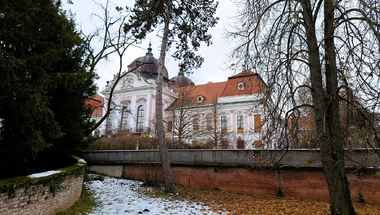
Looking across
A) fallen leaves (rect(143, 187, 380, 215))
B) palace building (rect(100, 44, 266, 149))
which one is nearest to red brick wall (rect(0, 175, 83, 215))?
fallen leaves (rect(143, 187, 380, 215))

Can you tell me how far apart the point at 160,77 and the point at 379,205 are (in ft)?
31.5

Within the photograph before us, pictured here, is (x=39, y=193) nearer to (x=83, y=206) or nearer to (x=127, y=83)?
(x=83, y=206)

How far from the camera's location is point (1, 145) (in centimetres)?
588

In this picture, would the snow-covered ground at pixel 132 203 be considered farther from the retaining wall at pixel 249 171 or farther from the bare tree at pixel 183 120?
the bare tree at pixel 183 120

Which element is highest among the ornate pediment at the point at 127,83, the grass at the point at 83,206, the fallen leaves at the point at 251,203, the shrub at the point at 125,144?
the ornate pediment at the point at 127,83

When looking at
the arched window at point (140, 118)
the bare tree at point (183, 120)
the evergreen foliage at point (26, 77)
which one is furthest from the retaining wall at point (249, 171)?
the arched window at point (140, 118)

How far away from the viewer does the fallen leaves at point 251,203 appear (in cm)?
762

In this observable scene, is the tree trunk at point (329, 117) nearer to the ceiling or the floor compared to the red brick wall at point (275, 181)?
nearer to the ceiling

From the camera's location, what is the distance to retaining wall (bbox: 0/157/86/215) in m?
4.42

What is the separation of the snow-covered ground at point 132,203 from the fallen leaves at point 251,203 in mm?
573

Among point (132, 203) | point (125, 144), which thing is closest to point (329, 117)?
point (132, 203)

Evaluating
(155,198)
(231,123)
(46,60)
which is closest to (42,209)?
(46,60)

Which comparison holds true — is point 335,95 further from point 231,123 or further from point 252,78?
point 231,123

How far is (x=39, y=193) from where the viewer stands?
204 inches
